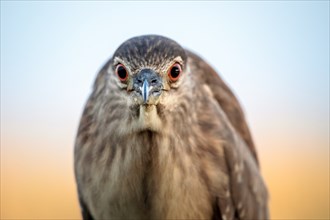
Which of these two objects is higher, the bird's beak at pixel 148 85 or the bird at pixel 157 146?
the bird's beak at pixel 148 85

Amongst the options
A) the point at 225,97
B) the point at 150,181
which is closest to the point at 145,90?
the point at 150,181

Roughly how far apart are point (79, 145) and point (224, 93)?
1.26 meters

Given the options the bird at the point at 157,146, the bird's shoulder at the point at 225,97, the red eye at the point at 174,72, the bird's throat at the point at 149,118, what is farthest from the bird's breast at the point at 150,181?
the bird's shoulder at the point at 225,97

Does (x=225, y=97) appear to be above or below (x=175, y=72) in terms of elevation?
below

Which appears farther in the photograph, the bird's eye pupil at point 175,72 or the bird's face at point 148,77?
the bird's eye pupil at point 175,72

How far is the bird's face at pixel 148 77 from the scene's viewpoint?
11.3 ft

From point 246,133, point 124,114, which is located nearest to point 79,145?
point 124,114

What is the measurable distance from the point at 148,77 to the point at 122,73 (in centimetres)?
22

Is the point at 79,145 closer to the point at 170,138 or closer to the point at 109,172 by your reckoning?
the point at 109,172

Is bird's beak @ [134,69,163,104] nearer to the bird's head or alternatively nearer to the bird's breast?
the bird's head

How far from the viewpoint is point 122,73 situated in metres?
3.65

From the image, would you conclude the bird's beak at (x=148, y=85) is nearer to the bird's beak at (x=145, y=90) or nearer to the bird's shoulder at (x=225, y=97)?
the bird's beak at (x=145, y=90)

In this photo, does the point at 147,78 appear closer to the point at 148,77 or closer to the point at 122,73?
the point at 148,77

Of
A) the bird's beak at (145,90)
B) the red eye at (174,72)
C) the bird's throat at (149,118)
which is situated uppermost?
the red eye at (174,72)
